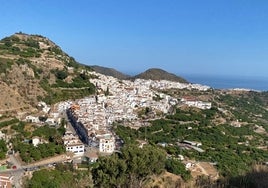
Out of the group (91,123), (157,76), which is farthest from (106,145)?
(157,76)

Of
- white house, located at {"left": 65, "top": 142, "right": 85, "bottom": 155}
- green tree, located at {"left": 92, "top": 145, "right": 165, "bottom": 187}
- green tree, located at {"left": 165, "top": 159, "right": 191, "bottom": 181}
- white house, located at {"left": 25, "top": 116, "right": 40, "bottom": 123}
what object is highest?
green tree, located at {"left": 92, "top": 145, "right": 165, "bottom": 187}

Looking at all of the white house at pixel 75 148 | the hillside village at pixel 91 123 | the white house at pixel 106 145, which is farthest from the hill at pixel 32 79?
the white house at pixel 106 145

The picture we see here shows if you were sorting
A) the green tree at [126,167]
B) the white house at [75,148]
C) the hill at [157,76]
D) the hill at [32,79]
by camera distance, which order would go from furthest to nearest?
the hill at [157,76], the hill at [32,79], the white house at [75,148], the green tree at [126,167]

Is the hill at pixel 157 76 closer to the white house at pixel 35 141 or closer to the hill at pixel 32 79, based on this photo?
the hill at pixel 32 79

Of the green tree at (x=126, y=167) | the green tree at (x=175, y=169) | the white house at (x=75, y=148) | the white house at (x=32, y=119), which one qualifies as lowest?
the white house at (x=75, y=148)

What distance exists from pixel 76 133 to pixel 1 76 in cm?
953

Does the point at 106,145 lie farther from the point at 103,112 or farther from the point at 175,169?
the point at 103,112

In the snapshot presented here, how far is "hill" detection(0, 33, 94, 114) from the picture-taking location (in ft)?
98.5

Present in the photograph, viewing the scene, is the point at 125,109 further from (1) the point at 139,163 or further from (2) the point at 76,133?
(1) the point at 139,163

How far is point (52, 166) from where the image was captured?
63.7 ft

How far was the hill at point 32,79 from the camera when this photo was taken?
30016mm

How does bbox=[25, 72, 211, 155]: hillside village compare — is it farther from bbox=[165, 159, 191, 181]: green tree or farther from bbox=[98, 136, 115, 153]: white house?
bbox=[165, 159, 191, 181]: green tree

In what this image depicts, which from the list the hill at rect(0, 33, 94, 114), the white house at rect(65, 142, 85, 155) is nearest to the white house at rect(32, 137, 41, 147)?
the white house at rect(65, 142, 85, 155)

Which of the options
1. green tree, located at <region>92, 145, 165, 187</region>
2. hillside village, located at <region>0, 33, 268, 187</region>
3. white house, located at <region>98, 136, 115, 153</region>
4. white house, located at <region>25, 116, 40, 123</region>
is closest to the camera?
green tree, located at <region>92, 145, 165, 187</region>
